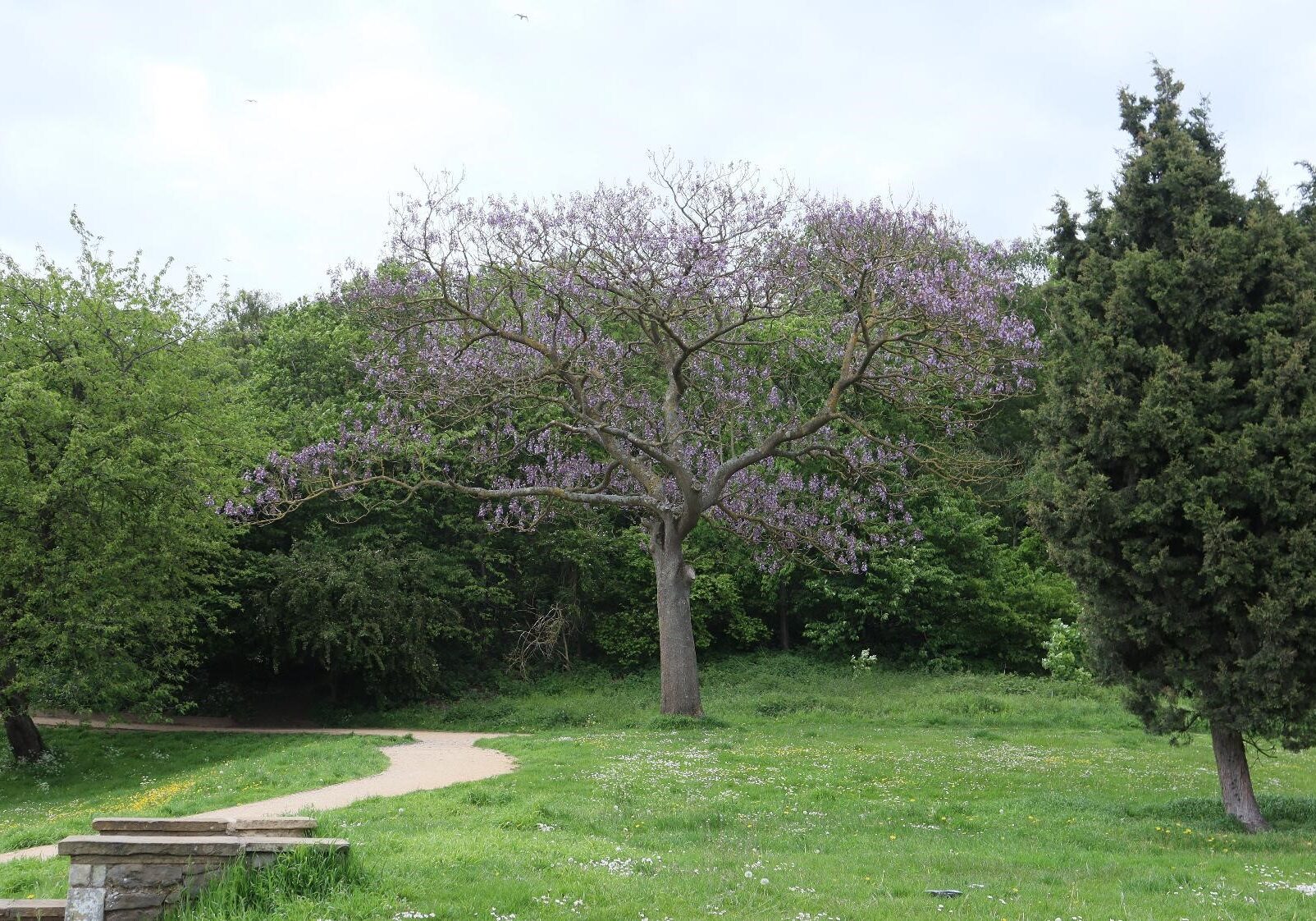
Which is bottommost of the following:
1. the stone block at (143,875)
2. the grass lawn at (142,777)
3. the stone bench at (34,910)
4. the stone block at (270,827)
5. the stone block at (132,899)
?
the grass lawn at (142,777)

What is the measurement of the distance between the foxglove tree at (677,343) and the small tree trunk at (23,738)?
20.6ft

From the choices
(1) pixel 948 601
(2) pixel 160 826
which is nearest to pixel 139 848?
(2) pixel 160 826

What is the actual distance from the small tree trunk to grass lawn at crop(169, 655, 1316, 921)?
10.6 meters

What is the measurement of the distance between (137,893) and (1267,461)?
1074 centimetres

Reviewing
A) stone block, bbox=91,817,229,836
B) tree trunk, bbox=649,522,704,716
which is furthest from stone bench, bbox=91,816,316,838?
tree trunk, bbox=649,522,704,716

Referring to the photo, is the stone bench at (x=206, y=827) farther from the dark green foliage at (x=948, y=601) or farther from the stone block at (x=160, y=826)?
the dark green foliage at (x=948, y=601)

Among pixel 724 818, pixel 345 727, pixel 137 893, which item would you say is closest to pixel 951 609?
pixel 345 727

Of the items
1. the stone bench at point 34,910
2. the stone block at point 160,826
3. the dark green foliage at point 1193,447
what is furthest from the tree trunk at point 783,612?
the stone bench at point 34,910

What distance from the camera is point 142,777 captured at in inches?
787

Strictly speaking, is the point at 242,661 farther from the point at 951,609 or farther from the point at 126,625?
the point at 951,609

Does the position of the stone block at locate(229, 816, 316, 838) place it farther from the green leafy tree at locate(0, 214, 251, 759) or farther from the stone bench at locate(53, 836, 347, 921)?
the green leafy tree at locate(0, 214, 251, 759)

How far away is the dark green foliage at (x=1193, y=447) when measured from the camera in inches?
416

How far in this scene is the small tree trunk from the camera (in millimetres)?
22359

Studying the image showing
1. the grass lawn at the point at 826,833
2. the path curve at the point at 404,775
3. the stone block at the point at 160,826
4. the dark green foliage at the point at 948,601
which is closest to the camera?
the grass lawn at the point at 826,833
